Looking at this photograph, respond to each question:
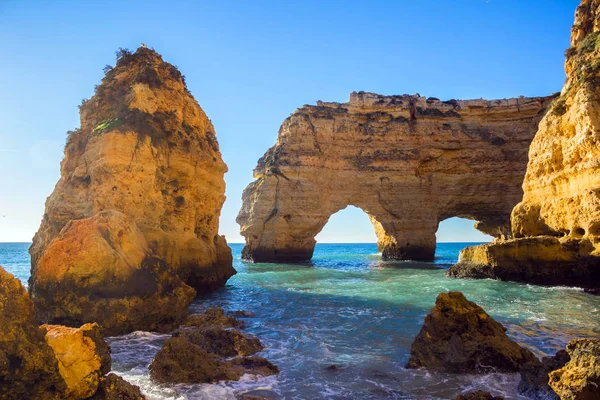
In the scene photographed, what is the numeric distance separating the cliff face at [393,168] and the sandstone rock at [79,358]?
27.0 metres

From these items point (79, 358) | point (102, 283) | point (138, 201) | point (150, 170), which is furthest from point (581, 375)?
point (150, 170)

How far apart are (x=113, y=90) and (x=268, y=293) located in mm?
8207

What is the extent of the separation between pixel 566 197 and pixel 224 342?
14951mm

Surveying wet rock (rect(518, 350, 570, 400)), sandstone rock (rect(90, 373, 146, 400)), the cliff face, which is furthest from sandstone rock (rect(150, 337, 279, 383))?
the cliff face

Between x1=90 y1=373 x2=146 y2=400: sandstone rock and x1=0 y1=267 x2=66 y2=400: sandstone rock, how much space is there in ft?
1.41

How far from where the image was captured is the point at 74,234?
773cm

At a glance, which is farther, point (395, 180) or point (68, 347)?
point (395, 180)

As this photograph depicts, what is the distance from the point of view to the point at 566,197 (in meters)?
15.8

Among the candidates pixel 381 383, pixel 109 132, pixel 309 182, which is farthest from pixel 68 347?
pixel 309 182

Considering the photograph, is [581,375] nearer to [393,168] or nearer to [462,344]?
[462,344]

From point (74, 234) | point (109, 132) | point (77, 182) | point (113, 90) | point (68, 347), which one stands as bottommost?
point (68, 347)

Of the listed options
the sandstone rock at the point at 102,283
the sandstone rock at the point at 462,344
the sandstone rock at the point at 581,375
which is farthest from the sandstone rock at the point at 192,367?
the sandstone rock at the point at 581,375

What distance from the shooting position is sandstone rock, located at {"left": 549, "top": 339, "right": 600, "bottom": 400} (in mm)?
3695

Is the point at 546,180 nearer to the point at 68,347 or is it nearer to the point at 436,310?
the point at 436,310
